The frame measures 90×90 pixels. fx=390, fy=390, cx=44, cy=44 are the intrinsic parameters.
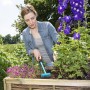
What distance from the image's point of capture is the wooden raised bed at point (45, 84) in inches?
120

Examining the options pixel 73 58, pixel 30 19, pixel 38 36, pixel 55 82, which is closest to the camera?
pixel 55 82

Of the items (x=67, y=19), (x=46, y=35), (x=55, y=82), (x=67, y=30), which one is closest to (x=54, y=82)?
(x=55, y=82)

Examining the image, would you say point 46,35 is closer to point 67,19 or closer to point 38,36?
point 38,36

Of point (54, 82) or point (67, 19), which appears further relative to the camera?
point (67, 19)

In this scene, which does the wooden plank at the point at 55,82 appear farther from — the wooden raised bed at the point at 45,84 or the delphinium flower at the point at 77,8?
the delphinium flower at the point at 77,8

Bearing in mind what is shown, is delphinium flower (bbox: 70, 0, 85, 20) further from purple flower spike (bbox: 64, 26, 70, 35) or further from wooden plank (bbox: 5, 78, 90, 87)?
wooden plank (bbox: 5, 78, 90, 87)

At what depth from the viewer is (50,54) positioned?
4.39m

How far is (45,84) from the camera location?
10.2 ft

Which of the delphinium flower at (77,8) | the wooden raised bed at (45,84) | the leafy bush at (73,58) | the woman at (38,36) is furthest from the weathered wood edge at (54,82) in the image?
the woman at (38,36)

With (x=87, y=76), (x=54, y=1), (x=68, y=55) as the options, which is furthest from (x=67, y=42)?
(x=54, y=1)

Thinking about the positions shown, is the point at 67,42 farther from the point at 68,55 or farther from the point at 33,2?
the point at 33,2

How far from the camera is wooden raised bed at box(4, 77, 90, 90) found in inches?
120

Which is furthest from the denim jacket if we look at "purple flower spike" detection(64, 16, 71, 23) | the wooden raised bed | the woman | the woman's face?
the wooden raised bed

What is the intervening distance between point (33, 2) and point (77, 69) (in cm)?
2260
